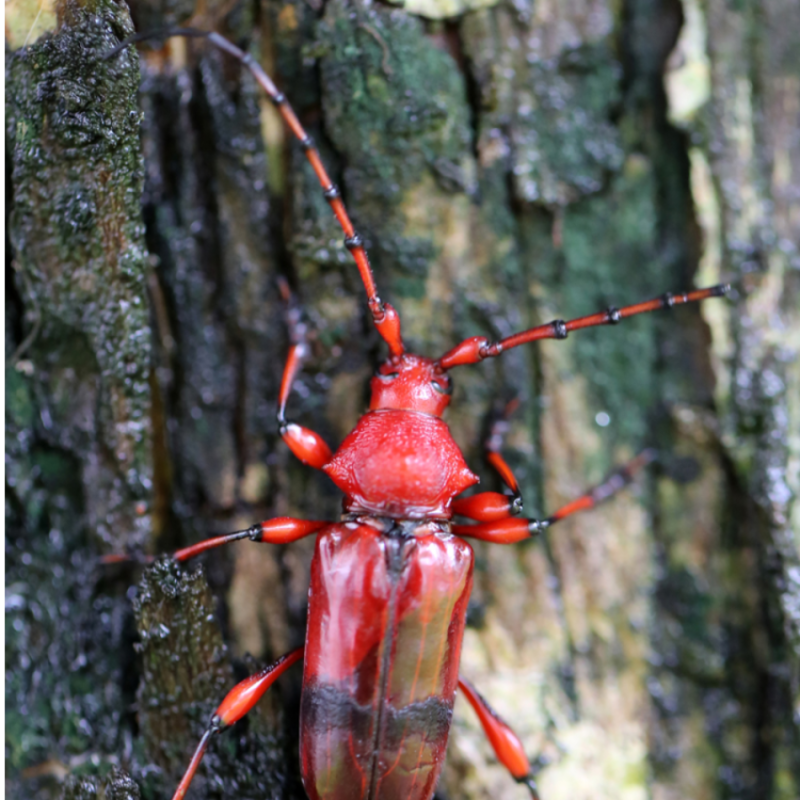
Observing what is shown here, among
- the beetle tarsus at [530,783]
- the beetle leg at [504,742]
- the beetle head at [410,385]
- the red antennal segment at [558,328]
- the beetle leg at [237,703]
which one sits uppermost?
the red antennal segment at [558,328]

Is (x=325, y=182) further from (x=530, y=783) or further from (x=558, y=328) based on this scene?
(x=530, y=783)

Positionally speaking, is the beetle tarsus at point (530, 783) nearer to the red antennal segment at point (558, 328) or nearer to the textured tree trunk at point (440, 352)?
the textured tree trunk at point (440, 352)

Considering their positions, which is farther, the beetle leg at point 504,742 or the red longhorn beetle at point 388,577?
the beetle leg at point 504,742

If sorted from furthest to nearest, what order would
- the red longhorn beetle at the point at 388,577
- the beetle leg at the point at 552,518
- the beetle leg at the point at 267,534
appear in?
the beetle leg at the point at 552,518 < the beetle leg at the point at 267,534 < the red longhorn beetle at the point at 388,577

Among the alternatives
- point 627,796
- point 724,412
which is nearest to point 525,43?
point 724,412

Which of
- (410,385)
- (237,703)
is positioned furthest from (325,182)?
(237,703)

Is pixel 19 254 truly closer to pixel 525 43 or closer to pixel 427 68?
pixel 427 68

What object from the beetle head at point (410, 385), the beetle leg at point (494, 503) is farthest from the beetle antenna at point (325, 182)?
the beetle leg at point (494, 503)
